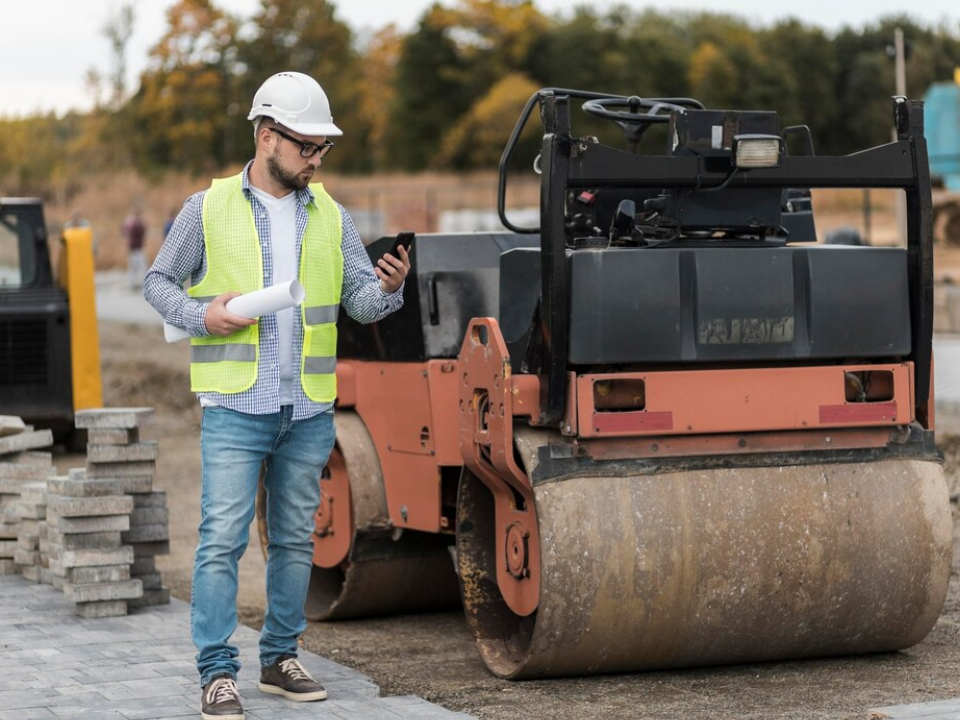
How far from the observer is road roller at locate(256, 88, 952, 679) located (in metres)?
5.76

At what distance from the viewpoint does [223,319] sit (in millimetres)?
5250

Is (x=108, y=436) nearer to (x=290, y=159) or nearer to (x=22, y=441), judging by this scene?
(x=22, y=441)

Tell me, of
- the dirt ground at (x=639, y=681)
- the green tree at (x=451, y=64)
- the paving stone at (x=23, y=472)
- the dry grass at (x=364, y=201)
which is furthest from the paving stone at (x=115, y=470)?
the green tree at (x=451, y=64)

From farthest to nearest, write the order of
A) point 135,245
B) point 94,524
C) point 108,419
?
point 135,245 → point 108,419 → point 94,524

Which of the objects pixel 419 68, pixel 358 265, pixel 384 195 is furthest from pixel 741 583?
pixel 419 68

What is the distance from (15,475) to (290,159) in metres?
3.50

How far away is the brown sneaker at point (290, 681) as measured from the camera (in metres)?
5.56

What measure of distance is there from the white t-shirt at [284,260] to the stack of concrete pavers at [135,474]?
80.4 inches

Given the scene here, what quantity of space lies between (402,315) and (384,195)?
163 feet

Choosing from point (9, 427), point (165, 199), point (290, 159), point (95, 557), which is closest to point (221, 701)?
point (290, 159)

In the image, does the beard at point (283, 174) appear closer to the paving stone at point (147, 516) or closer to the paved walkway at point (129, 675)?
the paved walkway at point (129, 675)

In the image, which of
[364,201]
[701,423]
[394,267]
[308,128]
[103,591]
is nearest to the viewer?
[308,128]

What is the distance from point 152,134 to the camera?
76125 millimetres

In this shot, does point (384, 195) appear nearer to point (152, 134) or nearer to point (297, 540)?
point (152, 134)
